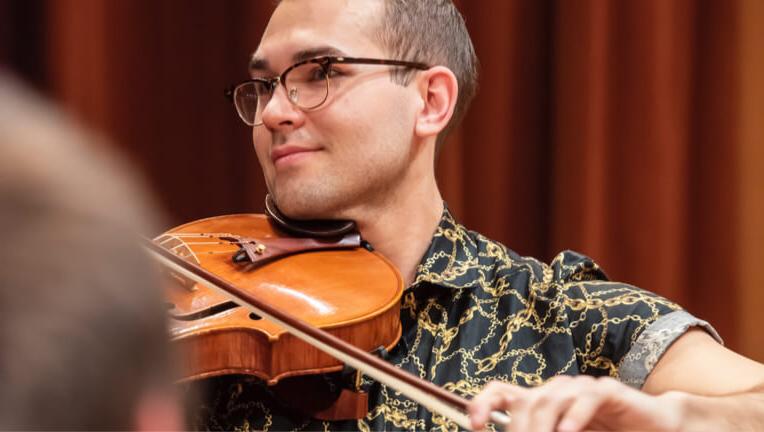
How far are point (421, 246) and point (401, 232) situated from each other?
0.12ft

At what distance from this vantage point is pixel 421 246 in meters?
1.23

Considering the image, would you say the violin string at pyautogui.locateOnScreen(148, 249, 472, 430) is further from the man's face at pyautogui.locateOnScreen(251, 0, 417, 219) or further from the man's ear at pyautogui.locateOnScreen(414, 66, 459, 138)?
the man's ear at pyautogui.locateOnScreen(414, 66, 459, 138)

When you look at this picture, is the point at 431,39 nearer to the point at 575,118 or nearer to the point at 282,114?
the point at 282,114

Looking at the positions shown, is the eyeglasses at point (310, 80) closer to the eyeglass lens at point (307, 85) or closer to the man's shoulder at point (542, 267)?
the eyeglass lens at point (307, 85)

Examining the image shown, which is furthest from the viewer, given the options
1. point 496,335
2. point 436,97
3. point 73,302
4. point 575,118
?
point 575,118

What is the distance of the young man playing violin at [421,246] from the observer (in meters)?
0.98

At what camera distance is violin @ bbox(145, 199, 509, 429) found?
87 cm

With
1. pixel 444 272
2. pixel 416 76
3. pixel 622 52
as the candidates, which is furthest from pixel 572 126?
pixel 444 272

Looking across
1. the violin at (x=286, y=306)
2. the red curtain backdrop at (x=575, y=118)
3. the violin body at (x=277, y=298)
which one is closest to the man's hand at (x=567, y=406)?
the violin at (x=286, y=306)

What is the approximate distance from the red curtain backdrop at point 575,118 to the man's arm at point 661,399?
2.32 ft

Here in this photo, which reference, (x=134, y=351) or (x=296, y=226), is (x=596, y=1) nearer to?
(x=296, y=226)

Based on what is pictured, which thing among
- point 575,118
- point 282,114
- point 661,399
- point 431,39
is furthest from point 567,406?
point 575,118

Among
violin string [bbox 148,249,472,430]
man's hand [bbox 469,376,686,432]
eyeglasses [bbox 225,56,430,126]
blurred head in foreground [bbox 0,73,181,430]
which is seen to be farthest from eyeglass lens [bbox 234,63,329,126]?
blurred head in foreground [bbox 0,73,181,430]

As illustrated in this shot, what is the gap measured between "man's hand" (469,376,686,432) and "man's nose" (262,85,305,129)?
63cm
